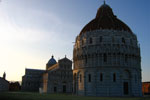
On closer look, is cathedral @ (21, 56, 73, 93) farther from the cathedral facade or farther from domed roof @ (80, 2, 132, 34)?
domed roof @ (80, 2, 132, 34)

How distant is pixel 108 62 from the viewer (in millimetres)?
43438

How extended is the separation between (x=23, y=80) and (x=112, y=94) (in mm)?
63494

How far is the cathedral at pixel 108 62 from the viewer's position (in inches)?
1687

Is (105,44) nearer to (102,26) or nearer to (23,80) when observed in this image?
(102,26)

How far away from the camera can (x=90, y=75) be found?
44781 mm

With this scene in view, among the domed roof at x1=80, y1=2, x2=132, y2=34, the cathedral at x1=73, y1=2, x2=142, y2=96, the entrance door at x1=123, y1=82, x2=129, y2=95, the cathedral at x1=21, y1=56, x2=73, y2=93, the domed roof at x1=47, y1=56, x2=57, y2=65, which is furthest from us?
the domed roof at x1=47, y1=56, x2=57, y2=65

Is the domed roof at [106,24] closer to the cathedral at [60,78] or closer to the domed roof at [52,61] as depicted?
the cathedral at [60,78]

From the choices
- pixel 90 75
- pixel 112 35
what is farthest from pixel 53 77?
pixel 112 35

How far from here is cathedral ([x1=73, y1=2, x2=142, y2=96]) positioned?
1687 inches

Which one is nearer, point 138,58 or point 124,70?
point 124,70

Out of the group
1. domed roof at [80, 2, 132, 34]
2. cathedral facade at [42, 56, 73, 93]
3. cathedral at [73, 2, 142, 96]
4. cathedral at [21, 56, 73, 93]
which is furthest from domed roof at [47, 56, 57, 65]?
domed roof at [80, 2, 132, 34]

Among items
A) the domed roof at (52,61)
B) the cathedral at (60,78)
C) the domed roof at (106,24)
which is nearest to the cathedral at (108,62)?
the domed roof at (106,24)

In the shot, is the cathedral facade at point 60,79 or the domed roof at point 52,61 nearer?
the cathedral facade at point 60,79

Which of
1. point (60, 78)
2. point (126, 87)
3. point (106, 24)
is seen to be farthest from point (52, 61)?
point (126, 87)
